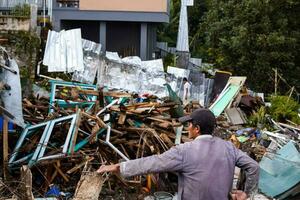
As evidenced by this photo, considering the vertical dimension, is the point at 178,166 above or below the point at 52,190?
above

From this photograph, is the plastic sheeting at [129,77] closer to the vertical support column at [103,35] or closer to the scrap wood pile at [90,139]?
the vertical support column at [103,35]

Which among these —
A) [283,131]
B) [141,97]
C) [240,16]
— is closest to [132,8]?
[240,16]

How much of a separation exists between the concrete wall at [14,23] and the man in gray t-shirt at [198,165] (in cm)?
1124

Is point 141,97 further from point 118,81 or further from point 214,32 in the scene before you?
point 214,32

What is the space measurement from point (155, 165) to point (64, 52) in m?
13.2

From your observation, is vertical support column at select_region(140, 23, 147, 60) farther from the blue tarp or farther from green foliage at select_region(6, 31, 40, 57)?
the blue tarp

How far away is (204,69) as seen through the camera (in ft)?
68.7

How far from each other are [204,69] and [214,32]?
68.5 inches

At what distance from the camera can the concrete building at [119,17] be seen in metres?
19.8

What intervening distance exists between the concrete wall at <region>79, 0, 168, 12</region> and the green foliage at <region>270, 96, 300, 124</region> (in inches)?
276

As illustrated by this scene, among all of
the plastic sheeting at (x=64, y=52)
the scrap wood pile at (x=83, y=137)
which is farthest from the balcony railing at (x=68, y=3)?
the scrap wood pile at (x=83, y=137)

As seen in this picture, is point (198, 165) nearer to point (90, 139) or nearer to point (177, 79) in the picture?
point (90, 139)

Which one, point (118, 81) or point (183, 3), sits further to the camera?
point (183, 3)

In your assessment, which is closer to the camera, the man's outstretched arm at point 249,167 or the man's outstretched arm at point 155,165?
the man's outstretched arm at point 155,165
